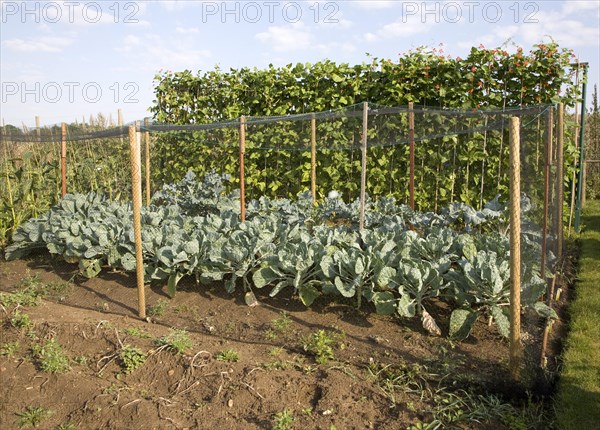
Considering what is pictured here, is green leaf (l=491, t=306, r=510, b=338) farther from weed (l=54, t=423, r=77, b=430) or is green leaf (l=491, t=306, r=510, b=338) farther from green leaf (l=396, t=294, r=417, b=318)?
weed (l=54, t=423, r=77, b=430)

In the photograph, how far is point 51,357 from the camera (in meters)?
3.49

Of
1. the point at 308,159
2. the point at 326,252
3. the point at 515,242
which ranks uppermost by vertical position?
the point at 308,159

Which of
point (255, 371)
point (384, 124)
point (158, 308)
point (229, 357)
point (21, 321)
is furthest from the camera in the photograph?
point (384, 124)

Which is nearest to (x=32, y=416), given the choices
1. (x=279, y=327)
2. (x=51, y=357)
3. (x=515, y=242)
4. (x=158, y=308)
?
(x=51, y=357)

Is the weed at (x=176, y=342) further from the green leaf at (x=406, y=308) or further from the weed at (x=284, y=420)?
the green leaf at (x=406, y=308)

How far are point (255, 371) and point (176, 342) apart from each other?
23.9 inches

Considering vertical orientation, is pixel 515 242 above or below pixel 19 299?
above

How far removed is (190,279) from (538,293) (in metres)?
2.87

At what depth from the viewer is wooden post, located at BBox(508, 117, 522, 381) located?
9.53ft

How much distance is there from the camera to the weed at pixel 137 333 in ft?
12.5

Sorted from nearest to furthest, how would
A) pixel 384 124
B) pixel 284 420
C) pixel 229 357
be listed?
1. pixel 284 420
2. pixel 229 357
3. pixel 384 124

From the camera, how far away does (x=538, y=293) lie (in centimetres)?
339

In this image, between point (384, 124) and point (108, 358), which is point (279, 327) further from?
point (384, 124)

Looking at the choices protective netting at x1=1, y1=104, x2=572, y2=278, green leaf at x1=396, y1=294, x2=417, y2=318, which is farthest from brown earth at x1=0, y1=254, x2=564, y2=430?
protective netting at x1=1, y1=104, x2=572, y2=278
